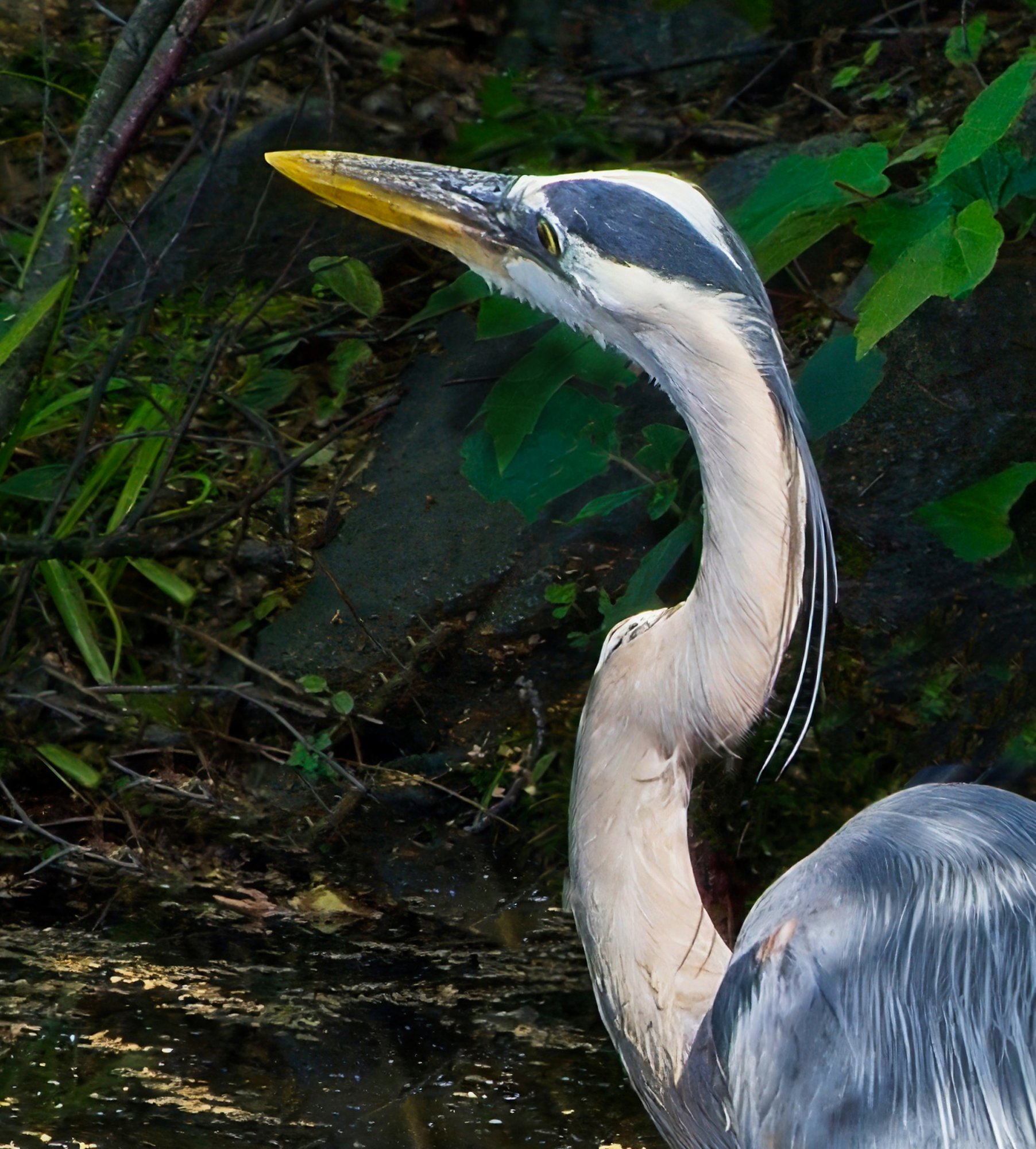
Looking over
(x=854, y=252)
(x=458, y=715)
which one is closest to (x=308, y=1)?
(x=854, y=252)

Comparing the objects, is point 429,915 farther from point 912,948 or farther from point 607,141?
point 607,141

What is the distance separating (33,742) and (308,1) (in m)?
1.80

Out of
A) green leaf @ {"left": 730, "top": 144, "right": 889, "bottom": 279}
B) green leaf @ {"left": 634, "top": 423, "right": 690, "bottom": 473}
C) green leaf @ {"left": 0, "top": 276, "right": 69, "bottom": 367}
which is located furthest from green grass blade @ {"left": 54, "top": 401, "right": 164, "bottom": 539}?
green leaf @ {"left": 730, "top": 144, "right": 889, "bottom": 279}

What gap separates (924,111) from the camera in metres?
3.83

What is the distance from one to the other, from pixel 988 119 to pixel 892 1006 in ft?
4.93

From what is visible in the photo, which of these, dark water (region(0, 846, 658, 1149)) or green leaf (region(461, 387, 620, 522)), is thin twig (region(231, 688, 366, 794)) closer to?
dark water (region(0, 846, 658, 1149))

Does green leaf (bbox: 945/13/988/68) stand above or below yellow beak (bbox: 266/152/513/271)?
above

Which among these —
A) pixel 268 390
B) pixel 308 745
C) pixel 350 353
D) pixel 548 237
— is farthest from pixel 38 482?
pixel 548 237

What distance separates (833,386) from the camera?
2.74m

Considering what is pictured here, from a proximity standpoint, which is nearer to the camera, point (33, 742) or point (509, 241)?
point (509, 241)

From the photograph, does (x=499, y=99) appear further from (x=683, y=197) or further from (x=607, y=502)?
(x=683, y=197)

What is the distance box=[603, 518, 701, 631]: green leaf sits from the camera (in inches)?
109

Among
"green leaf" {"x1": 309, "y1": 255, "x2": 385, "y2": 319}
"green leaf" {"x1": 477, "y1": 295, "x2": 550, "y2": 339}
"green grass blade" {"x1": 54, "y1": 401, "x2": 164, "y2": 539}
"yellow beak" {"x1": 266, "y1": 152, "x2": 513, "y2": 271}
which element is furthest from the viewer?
"green leaf" {"x1": 309, "y1": 255, "x2": 385, "y2": 319}

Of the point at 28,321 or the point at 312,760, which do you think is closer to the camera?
the point at 28,321
